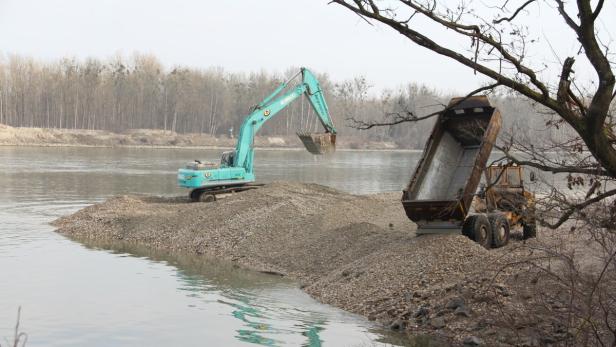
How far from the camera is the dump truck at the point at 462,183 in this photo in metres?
14.2

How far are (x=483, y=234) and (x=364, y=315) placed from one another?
4018mm

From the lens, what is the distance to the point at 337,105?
111 metres

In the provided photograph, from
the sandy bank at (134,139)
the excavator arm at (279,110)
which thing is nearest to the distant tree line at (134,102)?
the sandy bank at (134,139)

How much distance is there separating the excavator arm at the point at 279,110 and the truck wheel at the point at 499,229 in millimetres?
10352

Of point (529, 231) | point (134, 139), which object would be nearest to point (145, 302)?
point (529, 231)

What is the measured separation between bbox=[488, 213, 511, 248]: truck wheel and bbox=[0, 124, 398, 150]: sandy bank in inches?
2941

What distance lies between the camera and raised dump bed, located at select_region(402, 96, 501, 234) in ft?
Result: 46.4

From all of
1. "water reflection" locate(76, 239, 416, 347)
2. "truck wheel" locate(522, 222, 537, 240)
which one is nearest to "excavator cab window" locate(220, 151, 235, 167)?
"water reflection" locate(76, 239, 416, 347)

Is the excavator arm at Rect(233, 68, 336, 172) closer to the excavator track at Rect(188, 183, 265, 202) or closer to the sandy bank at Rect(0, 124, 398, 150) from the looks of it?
the excavator track at Rect(188, 183, 265, 202)

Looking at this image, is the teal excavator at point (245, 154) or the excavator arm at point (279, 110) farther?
the excavator arm at point (279, 110)

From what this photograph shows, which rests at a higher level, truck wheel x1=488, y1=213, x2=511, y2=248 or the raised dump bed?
the raised dump bed

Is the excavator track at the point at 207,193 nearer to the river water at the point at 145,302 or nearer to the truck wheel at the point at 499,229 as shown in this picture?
the river water at the point at 145,302

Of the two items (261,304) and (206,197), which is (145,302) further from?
(206,197)

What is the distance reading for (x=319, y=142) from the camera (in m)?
24.9
